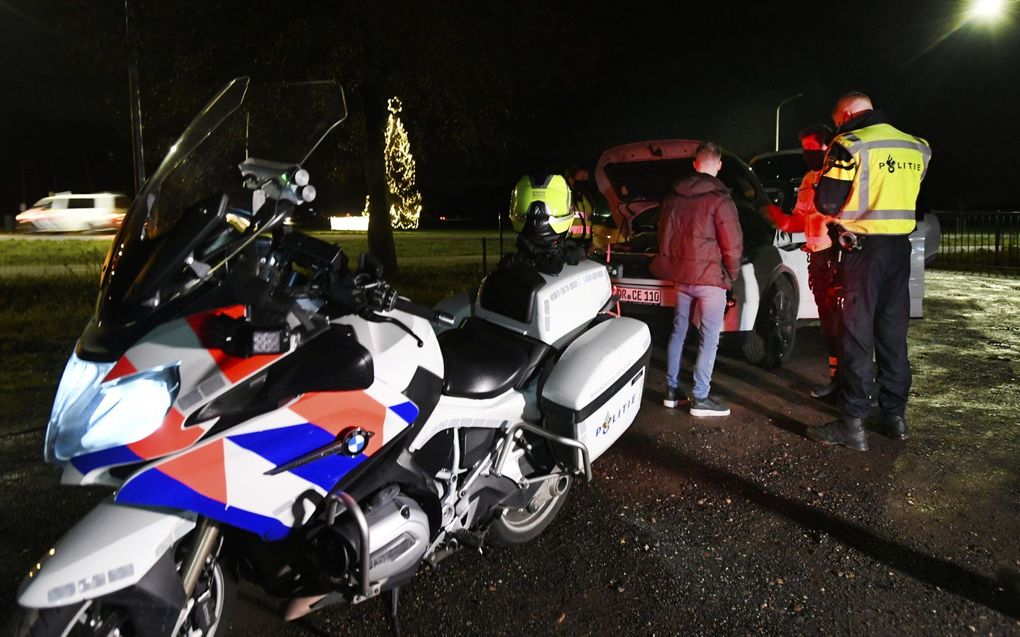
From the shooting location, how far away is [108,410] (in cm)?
218

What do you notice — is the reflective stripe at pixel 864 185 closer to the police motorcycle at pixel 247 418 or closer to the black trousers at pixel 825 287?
the black trousers at pixel 825 287

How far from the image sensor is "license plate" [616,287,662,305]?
654cm

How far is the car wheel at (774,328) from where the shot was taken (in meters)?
6.96

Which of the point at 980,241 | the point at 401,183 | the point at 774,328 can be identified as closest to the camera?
the point at 774,328

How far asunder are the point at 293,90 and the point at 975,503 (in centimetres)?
396

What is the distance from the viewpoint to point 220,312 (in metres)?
2.36

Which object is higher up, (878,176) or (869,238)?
(878,176)

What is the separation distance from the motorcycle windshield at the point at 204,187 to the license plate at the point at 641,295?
3.93m

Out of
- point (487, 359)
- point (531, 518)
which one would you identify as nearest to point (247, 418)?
point (487, 359)

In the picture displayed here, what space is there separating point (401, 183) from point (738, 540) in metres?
46.1

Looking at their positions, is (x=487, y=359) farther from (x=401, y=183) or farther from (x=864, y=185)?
(x=401, y=183)

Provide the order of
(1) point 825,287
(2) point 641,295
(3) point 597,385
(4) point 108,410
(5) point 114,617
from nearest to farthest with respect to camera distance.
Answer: (4) point 108,410 < (5) point 114,617 < (3) point 597,385 < (1) point 825,287 < (2) point 641,295

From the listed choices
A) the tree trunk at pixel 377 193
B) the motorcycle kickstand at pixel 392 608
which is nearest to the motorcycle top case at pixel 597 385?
the motorcycle kickstand at pixel 392 608

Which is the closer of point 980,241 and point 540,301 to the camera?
point 540,301
